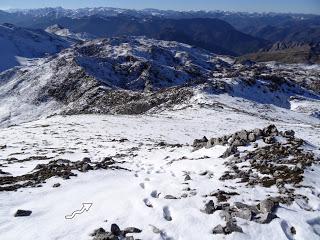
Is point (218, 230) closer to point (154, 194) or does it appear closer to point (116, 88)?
point (154, 194)

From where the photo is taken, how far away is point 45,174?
70.8 ft

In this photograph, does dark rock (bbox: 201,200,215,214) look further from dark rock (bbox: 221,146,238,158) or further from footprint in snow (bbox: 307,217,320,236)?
dark rock (bbox: 221,146,238,158)

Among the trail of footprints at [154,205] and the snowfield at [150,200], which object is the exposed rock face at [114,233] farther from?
the trail of footprints at [154,205]

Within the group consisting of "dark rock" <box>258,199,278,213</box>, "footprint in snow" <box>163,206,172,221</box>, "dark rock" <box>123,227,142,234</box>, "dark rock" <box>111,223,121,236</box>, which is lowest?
"footprint in snow" <box>163,206,172,221</box>

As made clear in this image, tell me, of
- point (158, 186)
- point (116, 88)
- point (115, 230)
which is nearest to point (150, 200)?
A: point (158, 186)

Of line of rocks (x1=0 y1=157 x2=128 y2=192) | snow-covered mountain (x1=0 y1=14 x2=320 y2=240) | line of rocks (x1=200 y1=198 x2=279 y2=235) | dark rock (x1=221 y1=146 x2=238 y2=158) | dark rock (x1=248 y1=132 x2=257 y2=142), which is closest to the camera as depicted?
line of rocks (x1=200 y1=198 x2=279 y2=235)

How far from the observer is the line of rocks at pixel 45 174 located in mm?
19406

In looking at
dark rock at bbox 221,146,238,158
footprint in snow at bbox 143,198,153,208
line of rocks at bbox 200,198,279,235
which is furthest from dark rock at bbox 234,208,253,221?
dark rock at bbox 221,146,238,158

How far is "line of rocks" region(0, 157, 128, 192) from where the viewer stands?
19.4 metres

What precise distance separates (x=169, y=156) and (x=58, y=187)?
369 inches

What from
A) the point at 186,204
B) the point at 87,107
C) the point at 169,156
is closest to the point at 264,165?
the point at 186,204

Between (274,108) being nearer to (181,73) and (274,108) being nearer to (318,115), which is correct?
(318,115)

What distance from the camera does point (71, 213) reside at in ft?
49.5

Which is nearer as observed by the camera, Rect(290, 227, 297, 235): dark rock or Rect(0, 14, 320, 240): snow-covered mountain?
Rect(290, 227, 297, 235): dark rock
